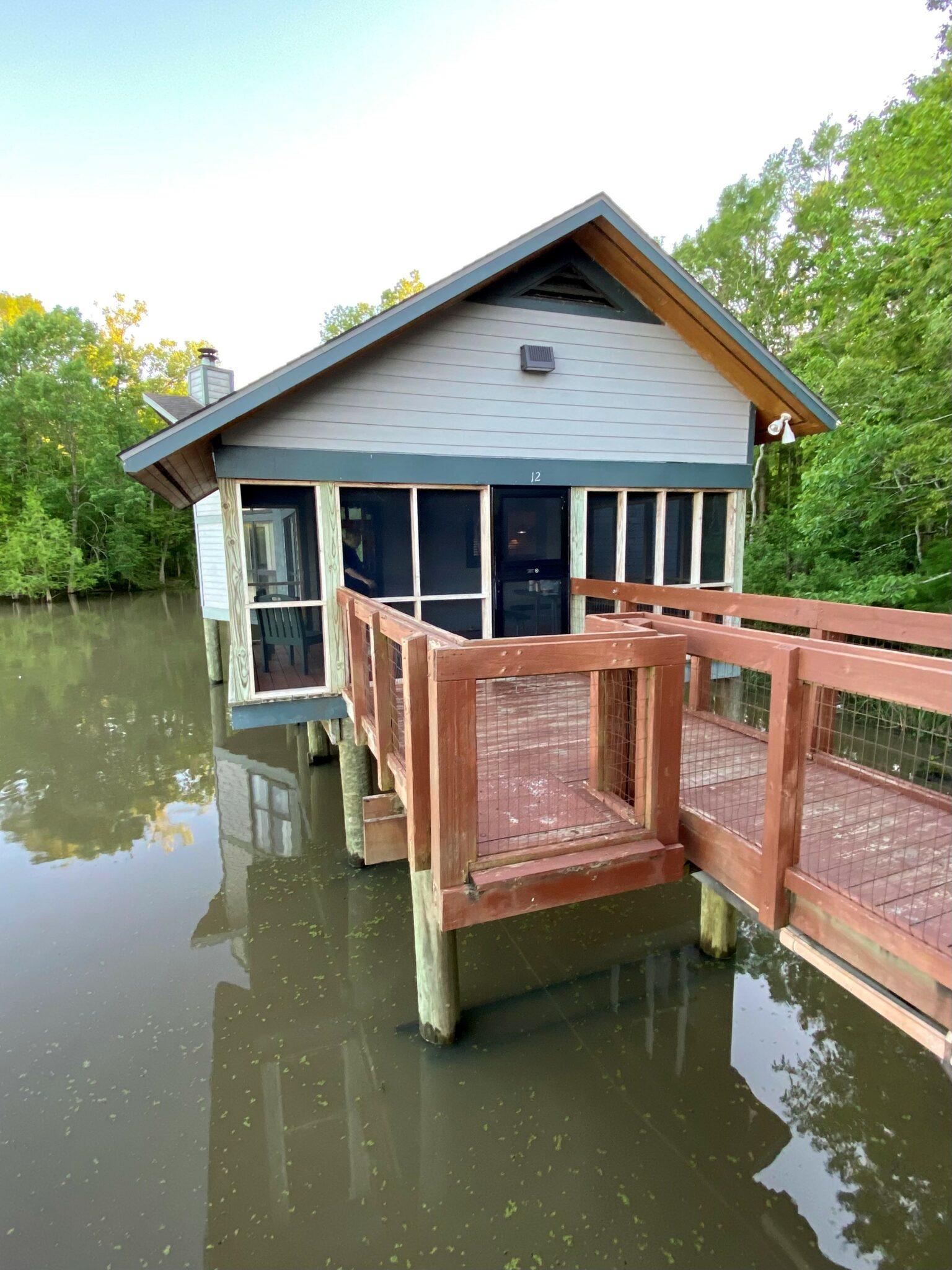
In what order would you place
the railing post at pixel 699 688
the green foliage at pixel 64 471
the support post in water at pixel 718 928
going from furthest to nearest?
the green foliage at pixel 64 471 → the railing post at pixel 699 688 → the support post in water at pixel 718 928

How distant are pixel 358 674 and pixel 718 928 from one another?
10.9 ft

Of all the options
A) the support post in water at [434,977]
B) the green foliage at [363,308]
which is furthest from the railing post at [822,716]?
the green foliage at [363,308]

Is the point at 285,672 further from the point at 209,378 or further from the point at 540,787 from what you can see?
the point at 209,378

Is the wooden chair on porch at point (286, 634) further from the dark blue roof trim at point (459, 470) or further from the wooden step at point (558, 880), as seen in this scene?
the wooden step at point (558, 880)

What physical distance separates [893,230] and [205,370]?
1317cm

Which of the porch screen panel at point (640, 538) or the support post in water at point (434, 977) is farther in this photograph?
the porch screen panel at point (640, 538)

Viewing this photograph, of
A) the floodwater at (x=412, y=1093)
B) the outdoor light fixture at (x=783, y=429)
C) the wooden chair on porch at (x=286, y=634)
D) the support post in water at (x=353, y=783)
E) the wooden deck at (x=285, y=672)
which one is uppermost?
the outdoor light fixture at (x=783, y=429)

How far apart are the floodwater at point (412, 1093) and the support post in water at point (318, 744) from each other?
8.61 feet

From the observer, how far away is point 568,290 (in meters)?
6.50

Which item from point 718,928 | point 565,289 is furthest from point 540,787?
point 565,289

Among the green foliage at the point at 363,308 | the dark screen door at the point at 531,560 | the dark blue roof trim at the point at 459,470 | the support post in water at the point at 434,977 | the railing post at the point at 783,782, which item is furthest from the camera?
the green foliage at the point at 363,308

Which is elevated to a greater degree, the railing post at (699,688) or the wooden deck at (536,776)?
the railing post at (699,688)

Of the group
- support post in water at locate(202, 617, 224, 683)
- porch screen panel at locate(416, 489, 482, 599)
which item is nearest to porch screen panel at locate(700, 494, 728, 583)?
porch screen panel at locate(416, 489, 482, 599)

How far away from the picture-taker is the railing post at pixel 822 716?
12.3 feet
